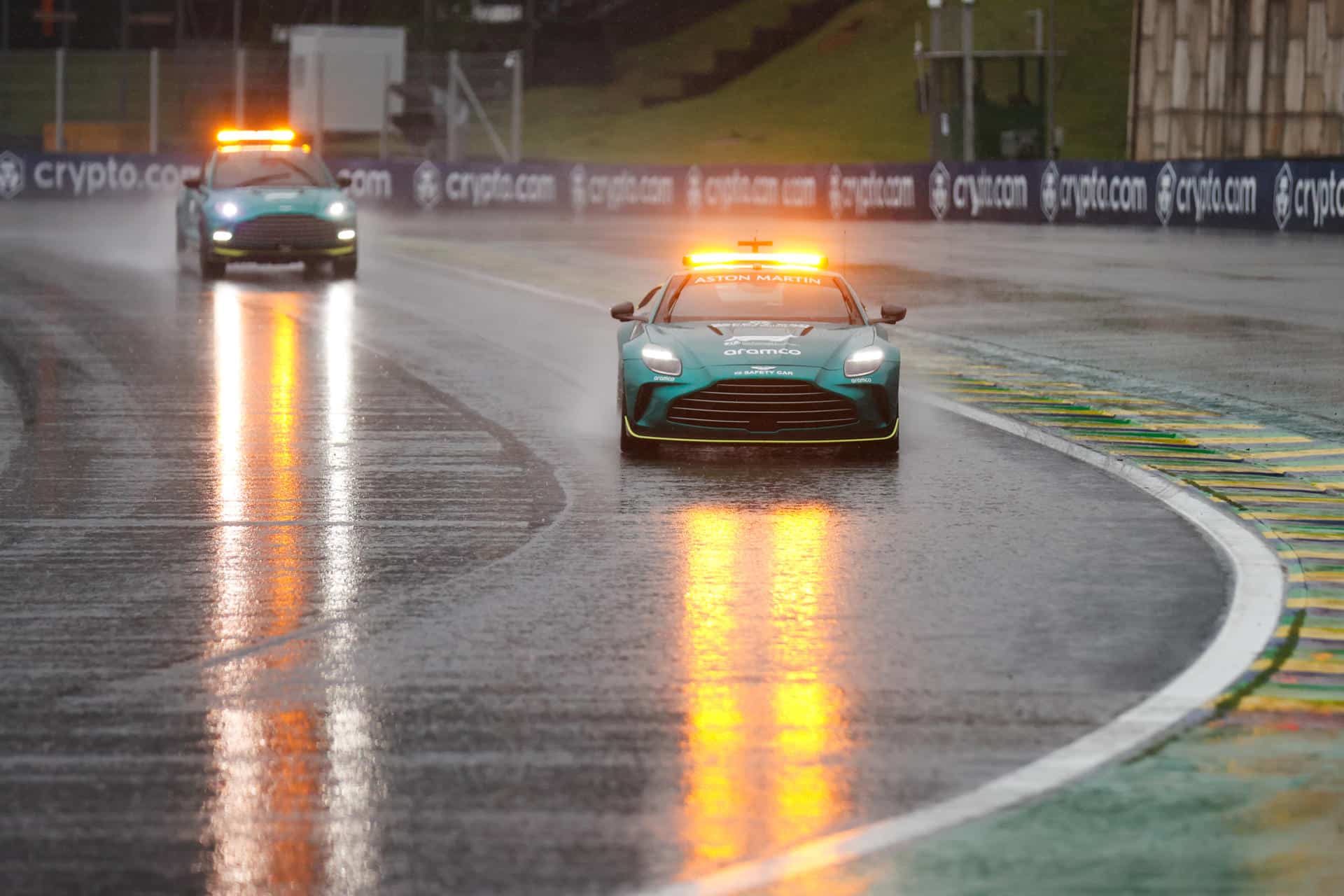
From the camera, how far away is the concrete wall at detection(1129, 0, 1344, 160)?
178 feet

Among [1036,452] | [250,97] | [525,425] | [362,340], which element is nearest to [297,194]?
[362,340]

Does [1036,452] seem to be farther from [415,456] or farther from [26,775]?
[26,775]

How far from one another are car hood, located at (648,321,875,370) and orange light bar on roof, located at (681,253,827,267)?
81 centimetres

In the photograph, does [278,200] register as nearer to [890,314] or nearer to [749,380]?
[890,314]

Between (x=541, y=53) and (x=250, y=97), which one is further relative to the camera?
(x=541, y=53)

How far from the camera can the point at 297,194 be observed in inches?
1210

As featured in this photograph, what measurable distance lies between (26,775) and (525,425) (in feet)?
30.4

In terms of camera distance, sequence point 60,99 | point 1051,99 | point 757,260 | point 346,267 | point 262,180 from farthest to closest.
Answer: point 60,99 < point 1051,99 < point 262,180 < point 346,267 < point 757,260

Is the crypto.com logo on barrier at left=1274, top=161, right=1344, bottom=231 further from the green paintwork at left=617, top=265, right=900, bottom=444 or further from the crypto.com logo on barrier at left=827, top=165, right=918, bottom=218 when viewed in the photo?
the green paintwork at left=617, top=265, right=900, bottom=444

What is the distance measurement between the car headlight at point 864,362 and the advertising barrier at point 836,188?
25661 millimetres

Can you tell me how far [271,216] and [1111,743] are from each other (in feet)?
81.2

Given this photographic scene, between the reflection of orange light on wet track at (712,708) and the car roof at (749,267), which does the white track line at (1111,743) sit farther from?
the car roof at (749,267)

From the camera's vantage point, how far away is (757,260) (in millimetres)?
15297

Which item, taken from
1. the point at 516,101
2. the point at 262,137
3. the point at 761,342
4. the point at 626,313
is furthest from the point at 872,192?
the point at 761,342
